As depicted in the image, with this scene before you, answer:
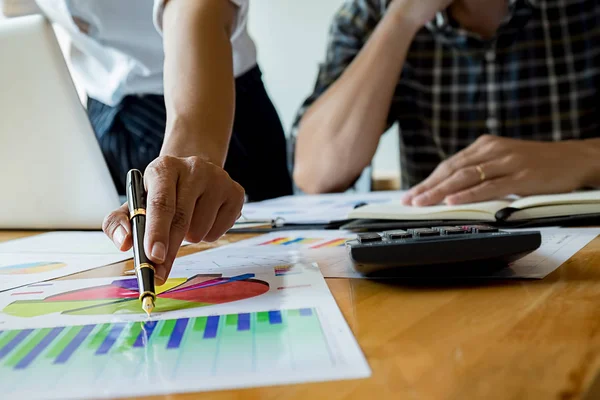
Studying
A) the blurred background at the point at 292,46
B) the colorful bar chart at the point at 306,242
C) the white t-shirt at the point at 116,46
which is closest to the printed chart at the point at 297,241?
the colorful bar chart at the point at 306,242

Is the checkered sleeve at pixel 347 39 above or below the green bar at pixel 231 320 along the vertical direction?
above

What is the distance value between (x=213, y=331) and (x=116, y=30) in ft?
2.89

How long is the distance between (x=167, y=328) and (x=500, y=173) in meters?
0.70

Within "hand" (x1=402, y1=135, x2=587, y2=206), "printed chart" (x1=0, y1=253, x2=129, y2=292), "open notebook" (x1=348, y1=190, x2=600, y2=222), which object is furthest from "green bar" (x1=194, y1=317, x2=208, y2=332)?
"hand" (x1=402, y1=135, x2=587, y2=206)

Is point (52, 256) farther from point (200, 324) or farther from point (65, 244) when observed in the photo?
point (200, 324)

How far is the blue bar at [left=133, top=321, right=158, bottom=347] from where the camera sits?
0.36 m

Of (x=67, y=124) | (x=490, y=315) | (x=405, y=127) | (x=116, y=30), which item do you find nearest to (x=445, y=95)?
(x=405, y=127)

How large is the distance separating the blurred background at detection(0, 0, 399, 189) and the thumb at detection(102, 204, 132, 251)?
83.6 inches

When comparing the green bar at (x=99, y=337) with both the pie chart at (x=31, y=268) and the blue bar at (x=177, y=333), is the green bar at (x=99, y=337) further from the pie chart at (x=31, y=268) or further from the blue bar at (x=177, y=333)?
the pie chart at (x=31, y=268)

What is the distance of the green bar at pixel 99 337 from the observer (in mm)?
357

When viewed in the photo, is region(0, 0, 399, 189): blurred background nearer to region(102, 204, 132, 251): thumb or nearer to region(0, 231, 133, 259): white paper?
region(0, 231, 133, 259): white paper

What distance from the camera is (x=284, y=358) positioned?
32 centimetres

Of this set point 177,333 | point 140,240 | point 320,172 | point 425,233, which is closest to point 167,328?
point 177,333

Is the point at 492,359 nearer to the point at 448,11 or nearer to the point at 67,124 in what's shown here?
the point at 67,124
